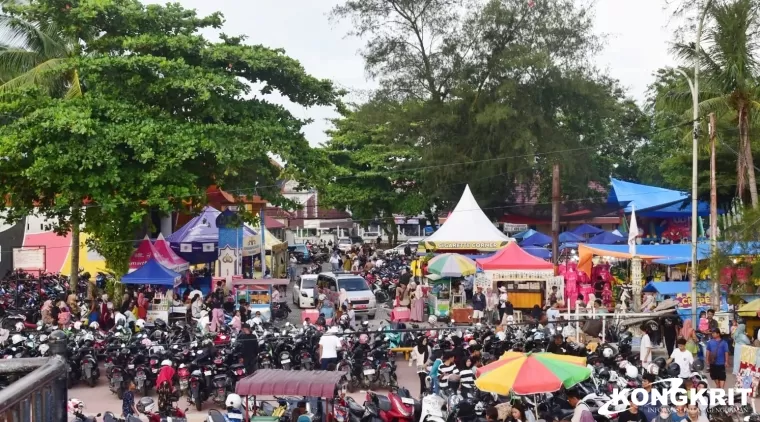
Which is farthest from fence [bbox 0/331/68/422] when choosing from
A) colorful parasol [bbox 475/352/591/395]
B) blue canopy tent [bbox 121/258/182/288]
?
blue canopy tent [bbox 121/258/182/288]

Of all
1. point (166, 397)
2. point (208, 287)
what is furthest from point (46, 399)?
point (208, 287)

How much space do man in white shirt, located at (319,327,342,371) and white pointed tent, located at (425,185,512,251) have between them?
11316 millimetres

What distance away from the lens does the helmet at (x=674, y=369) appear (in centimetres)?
1312

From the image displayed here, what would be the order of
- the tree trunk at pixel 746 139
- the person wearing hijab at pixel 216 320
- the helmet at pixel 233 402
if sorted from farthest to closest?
the tree trunk at pixel 746 139
the person wearing hijab at pixel 216 320
the helmet at pixel 233 402

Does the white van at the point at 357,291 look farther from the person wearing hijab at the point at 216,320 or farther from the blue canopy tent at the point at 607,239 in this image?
the blue canopy tent at the point at 607,239

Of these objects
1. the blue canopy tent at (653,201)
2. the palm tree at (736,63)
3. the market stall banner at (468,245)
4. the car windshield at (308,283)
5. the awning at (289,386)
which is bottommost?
the awning at (289,386)

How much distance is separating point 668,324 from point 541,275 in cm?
610

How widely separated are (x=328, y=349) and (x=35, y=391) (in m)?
12.7

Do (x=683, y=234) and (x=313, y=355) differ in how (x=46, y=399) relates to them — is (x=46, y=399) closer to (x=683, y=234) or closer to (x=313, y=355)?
(x=313, y=355)

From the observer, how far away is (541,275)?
23203 millimetres

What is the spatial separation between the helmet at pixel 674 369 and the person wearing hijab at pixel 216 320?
9.52 m

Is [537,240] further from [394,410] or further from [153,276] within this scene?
[394,410]

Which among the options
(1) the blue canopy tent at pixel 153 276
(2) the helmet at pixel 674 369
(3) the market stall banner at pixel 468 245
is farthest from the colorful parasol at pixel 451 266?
(2) the helmet at pixel 674 369

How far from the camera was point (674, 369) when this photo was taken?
1328 centimetres
